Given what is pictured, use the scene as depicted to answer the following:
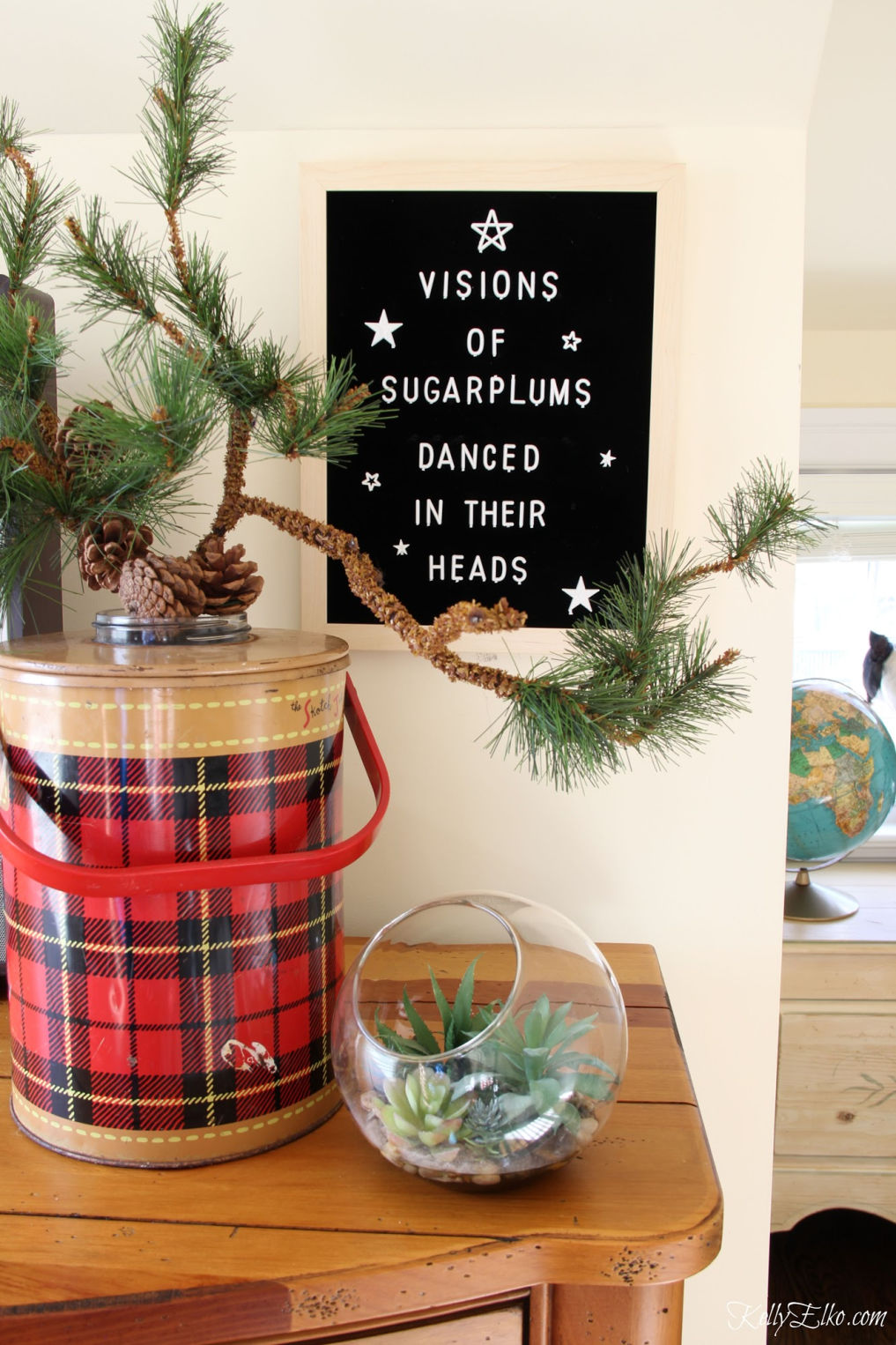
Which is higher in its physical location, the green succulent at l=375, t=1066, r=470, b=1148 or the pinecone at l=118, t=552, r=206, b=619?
the pinecone at l=118, t=552, r=206, b=619

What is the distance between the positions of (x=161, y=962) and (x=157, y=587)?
22 centimetres

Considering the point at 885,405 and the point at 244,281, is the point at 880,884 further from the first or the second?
the point at 244,281

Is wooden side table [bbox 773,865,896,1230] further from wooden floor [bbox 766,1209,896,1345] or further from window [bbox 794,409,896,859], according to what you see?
window [bbox 794,409,896,859]

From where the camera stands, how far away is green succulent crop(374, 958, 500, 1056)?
531 millimetres

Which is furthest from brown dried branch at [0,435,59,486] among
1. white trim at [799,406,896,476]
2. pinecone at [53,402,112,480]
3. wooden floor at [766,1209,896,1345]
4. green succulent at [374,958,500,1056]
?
wooden floor at [766,1209,896,1345]

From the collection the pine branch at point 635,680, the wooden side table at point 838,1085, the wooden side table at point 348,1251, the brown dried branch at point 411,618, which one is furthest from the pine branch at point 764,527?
the wooden side table at point 838,1085

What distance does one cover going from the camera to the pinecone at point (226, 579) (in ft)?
2.04

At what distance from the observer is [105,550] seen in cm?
60

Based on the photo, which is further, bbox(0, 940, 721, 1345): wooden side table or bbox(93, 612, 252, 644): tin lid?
bbox(93, 612, 252, 644): tin lid

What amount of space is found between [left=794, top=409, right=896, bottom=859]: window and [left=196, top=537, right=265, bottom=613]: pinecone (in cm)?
131

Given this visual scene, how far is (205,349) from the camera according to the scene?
58 centimetres

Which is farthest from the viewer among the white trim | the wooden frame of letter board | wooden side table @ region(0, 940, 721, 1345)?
A: the white trim

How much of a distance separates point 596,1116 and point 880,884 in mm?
1403

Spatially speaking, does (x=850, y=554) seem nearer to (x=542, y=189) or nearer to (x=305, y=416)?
Answer: (x=542, y=189)
